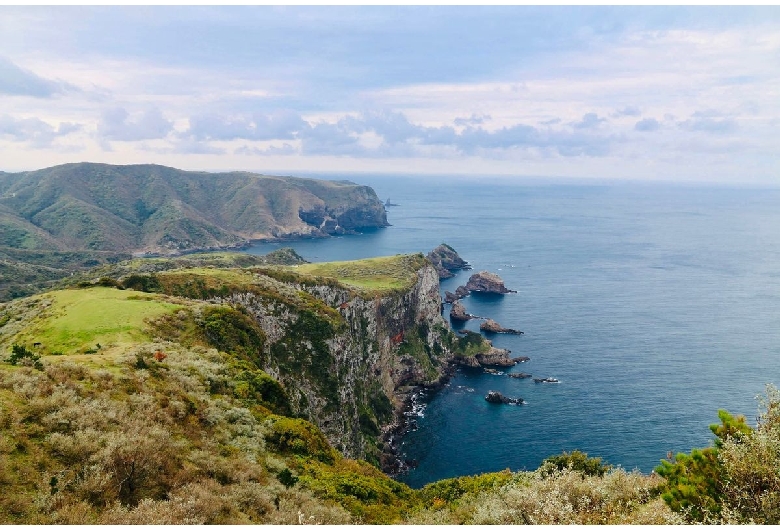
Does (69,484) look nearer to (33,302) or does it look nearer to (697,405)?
(33,302)

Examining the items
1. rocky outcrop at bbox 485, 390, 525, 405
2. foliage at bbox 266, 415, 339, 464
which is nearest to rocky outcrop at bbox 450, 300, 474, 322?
rocky outcrop at bbox 485, 390, 525, 405

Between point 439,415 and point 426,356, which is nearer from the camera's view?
point 439,415

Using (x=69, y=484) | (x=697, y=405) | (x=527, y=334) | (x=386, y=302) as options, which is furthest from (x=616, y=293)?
(x=69, y=484)

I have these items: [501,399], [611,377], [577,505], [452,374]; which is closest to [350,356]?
[501,399]

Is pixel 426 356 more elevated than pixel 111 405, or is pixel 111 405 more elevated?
pixel 111 405

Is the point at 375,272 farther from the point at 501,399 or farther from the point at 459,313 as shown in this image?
the point at 501,399

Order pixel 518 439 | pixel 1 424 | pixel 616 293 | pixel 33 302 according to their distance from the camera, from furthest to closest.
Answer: pixel 616 293, pixel 518 439, pixel 33 302, pixel 1 424
